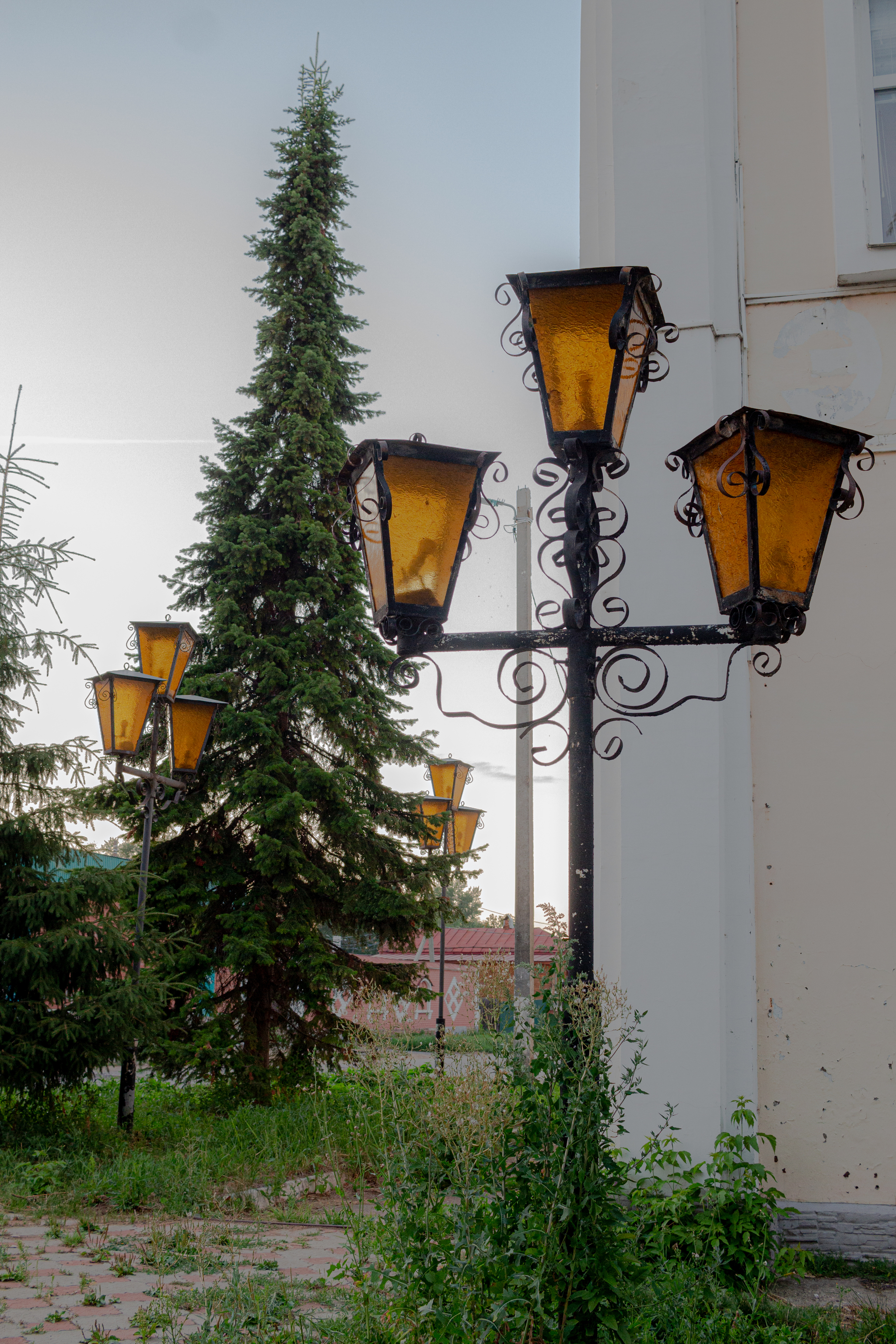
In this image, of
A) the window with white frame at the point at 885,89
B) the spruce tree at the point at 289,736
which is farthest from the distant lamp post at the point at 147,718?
the window with white frame at the point at 885,89

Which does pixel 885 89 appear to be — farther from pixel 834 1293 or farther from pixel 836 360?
pixel 834 1293

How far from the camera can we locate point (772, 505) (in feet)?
8.82

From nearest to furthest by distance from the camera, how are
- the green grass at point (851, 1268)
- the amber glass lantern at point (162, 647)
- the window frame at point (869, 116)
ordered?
the green grass at point (851, 1268) → the window frame at point (869, 116) → the amber glass lantern at point (162, 647)

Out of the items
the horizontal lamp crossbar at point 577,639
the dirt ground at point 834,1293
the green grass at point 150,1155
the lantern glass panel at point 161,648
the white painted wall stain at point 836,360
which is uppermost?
the white painted wall stain at point 836,360

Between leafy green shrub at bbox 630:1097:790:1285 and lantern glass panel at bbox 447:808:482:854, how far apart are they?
711 cm

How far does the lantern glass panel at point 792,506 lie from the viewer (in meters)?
2.67

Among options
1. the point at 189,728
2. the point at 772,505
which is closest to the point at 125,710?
the point at 189,728

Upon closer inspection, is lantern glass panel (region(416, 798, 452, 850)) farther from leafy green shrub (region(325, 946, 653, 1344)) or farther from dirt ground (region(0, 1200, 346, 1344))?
leafy green shrub (region(325, 946, 653, 1344))

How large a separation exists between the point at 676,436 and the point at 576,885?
3.01m

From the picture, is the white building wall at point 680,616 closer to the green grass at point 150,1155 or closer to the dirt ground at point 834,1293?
the dirt ground at point 834,1293

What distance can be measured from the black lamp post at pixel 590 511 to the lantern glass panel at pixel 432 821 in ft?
26.6

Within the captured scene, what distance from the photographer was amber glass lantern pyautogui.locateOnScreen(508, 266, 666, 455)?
2836 mm

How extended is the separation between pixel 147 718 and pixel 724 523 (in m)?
5.70

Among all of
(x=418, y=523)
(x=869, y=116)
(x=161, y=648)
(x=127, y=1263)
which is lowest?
(x=127, y=1263)
